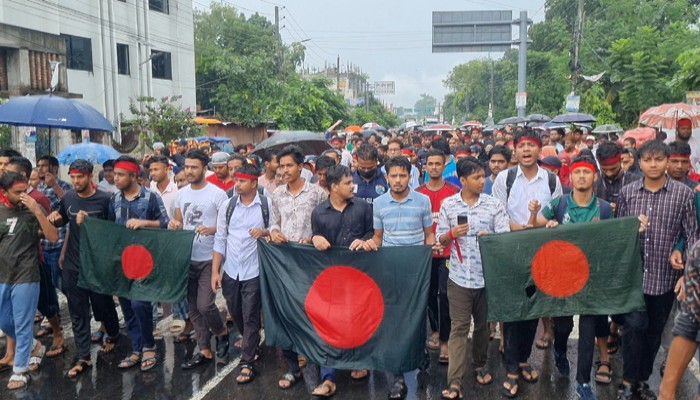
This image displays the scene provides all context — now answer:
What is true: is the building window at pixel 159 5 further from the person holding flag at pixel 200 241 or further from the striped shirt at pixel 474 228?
the striped shirt at pixel 474 228

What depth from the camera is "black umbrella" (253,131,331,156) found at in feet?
34.7

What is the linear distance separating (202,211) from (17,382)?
2.20 metres

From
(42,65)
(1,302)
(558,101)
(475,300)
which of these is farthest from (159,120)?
(558,101)

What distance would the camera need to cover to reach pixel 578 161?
4.96 m

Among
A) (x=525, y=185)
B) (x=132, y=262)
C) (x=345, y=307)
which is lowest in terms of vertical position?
(x=345, y=307)

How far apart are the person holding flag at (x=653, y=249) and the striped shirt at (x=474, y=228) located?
103cm

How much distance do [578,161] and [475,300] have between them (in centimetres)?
139

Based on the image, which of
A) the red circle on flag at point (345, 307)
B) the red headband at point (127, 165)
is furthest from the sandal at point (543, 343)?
the red headband at point (127, 165)

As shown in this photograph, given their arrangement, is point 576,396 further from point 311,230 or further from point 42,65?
point 42,65

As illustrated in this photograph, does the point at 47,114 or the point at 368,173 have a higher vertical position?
the point at 47,114

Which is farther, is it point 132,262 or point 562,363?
point 132,262

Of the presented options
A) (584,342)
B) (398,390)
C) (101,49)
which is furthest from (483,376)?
(101,49)

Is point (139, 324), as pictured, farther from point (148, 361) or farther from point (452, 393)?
point (452, 393)

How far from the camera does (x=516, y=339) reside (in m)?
5.25
